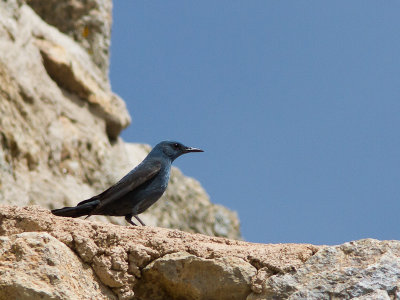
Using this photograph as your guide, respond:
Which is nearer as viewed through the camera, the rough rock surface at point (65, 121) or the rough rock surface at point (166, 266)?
the rough rock surface at point (166, 266)

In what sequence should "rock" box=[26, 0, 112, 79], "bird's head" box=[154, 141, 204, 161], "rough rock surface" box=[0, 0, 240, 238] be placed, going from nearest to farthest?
"bird's head" box=[154, 141, 204, 161] < "rough rock surface" box=[0, 0, 240, 238] < "rock" box=[26, 0, 112, 79]

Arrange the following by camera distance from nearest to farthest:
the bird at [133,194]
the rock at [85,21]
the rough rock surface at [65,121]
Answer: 1. the bird at [133,194]
2. the rough rock surface at [65,121]
3. the rock at [85,21]

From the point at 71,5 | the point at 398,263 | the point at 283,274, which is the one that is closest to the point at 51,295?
the point at 283,274

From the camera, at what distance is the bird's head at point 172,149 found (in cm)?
792

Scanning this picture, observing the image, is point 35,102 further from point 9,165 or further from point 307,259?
point 307,259

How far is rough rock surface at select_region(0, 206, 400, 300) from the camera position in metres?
3.81

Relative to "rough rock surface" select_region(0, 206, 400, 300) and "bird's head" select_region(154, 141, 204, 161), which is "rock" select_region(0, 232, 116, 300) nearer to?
"rough rock surface" select_region(0, 206, 400, 300)

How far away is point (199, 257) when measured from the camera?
165 inches

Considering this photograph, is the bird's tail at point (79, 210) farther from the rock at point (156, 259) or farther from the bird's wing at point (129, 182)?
the rock at point (156, 259)


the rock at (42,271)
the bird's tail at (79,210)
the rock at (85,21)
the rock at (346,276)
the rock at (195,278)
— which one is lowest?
the rock at (42,271)

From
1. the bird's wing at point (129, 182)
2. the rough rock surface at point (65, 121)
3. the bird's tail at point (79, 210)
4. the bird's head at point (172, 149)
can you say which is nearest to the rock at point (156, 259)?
the bird's tail at point (79, 210)

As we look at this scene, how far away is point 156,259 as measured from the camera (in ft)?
14.0

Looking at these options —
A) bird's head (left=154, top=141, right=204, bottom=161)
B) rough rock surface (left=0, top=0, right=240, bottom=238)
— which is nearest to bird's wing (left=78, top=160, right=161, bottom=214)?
bird's head (left=154, top=141, right=204, bottom=161)

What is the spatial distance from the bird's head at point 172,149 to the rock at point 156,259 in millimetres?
3518
